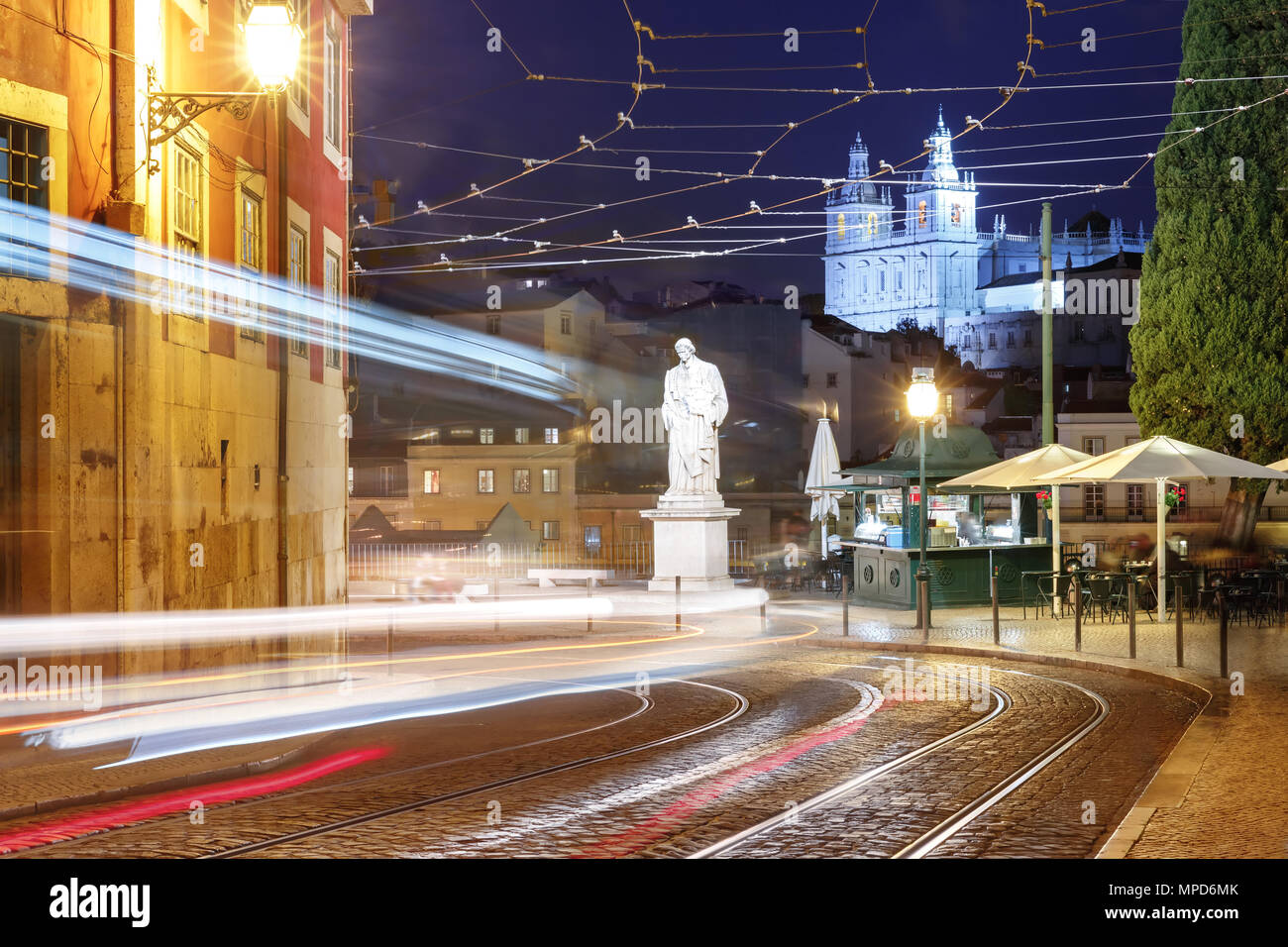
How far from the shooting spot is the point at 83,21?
1208 cm

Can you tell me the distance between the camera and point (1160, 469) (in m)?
21.1

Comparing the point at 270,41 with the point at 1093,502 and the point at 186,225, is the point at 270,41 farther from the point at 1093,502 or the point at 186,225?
the point at 1093,502

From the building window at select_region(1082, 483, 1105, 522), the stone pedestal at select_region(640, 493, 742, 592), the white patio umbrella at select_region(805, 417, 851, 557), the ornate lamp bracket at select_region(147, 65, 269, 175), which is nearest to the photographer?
the ornate lamp bracket at select_region(147, 65, 269, 175)

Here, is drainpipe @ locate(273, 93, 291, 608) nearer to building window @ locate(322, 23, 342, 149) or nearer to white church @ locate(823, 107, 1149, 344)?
building window @ locate(322, 23, 342, 149)

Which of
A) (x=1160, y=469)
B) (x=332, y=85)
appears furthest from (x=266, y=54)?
(x=1160, y=469)

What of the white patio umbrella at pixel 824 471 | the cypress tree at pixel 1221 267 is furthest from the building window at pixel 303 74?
the cypress tree at pixel 1221 267

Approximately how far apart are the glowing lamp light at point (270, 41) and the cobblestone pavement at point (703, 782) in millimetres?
5641

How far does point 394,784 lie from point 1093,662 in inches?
392

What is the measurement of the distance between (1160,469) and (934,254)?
14492 cm

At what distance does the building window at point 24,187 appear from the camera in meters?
11.3

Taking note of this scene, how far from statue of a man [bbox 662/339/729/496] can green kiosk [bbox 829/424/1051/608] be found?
316 cm

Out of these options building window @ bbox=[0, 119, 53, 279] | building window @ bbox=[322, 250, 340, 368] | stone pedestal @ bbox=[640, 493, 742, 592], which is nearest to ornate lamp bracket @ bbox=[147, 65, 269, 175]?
building window @ bbox=[0, 119, 53, 279]

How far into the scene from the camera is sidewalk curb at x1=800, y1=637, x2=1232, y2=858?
768 centimetres
